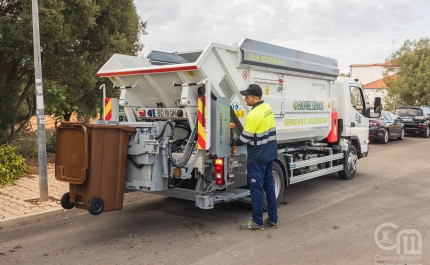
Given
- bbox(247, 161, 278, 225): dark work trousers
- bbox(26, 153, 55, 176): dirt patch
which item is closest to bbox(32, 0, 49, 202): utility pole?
bbox(26, 153, 55, 176): dirt patch

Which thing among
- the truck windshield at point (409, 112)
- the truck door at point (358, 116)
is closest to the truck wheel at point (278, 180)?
the truck door at point (358, 116)

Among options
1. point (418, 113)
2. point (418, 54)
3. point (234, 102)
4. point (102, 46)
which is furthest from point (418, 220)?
point (418, 54)

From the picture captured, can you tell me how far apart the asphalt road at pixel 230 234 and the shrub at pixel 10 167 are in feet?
8.61

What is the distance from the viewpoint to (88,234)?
580 cm

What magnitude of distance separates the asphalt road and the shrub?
8.61ft

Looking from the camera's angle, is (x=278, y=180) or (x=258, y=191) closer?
(x=258, y=191)

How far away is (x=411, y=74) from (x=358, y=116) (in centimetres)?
2247

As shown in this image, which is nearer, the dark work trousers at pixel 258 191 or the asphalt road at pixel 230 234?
the asphalt road at pixel 230 234

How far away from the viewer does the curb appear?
6.23 metres

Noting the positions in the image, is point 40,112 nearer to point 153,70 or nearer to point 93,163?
point 153,70

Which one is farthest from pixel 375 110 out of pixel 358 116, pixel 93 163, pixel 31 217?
pixel 31 217

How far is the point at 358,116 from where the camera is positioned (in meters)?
10.1

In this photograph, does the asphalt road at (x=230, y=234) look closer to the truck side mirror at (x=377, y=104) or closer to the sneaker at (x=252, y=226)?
the sneaker at (x=252, y=226)

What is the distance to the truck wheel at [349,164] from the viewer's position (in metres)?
9.75
